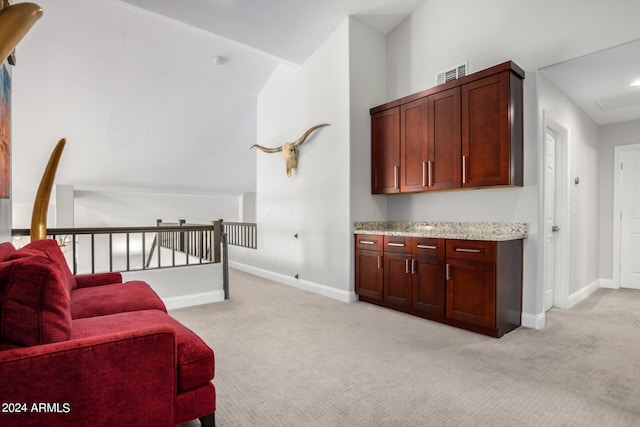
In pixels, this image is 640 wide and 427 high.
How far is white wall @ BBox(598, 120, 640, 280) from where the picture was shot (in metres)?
4.78

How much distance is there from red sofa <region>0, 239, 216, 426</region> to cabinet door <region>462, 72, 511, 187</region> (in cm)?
286

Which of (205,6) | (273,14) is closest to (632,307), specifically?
(273,14)

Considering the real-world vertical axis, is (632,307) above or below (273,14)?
below

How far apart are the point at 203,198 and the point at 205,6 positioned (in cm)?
664

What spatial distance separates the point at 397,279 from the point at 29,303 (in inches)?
124

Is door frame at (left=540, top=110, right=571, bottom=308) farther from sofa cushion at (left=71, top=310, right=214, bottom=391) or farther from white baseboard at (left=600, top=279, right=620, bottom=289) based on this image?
sofa cushion at (left=71, top=310, right=214, bottom=391)

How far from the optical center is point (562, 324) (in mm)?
3295

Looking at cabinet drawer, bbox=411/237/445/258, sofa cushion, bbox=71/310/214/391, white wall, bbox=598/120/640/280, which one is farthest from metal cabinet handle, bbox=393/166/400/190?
white wall, bbox=598/120/640/280

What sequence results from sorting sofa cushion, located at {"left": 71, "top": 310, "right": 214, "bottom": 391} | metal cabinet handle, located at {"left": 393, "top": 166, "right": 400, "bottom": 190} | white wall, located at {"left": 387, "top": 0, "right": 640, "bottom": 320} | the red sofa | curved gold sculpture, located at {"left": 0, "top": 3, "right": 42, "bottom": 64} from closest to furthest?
curved gold sculpture, located at {"left": 0, "top": 3, "right": 42, "bottom": 64} < the red sofa < sofa cushion, located at {"left": 71, "top": 310, "right": 214, "bottom": 391} < white wall, located at {"left": 387, "top": 0, "right": 640, "bottom": 320} < metal cabinet handle, located at {"left": 393, "top": 166, "right": 400, "bottom": 190}

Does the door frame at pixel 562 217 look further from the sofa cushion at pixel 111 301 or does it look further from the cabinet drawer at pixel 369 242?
the sofa cushion at pixel 111 301

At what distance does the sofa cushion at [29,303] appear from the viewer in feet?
3.94

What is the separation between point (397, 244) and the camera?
3740 mm

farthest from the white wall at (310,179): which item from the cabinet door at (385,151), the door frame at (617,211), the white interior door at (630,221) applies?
the white interior door at (630,221)

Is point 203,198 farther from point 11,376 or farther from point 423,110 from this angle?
point 11,376
